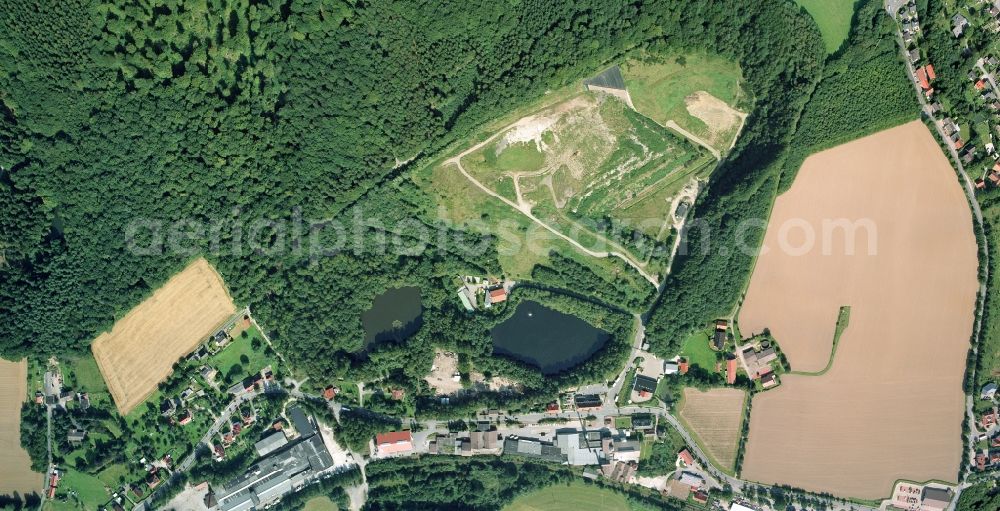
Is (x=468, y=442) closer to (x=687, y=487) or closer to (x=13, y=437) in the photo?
(x=687, y=487)

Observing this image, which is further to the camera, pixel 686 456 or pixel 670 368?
pixel 670 368

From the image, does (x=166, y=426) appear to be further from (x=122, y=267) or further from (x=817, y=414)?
(x=817, y=414)

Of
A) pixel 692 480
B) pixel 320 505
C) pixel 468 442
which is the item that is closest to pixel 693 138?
pixel 692 480

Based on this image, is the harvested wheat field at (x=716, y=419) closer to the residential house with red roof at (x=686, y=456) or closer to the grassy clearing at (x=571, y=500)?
the residential house with red roof at (x=686, y=456)

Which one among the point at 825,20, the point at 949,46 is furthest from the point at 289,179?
the point at 949,46

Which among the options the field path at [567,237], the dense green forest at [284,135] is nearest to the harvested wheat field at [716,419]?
the field path at [567,237]

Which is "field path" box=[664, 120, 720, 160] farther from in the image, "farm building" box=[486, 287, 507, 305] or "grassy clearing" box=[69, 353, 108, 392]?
"grassy clearing" box=[69, 353, 108, 392]
